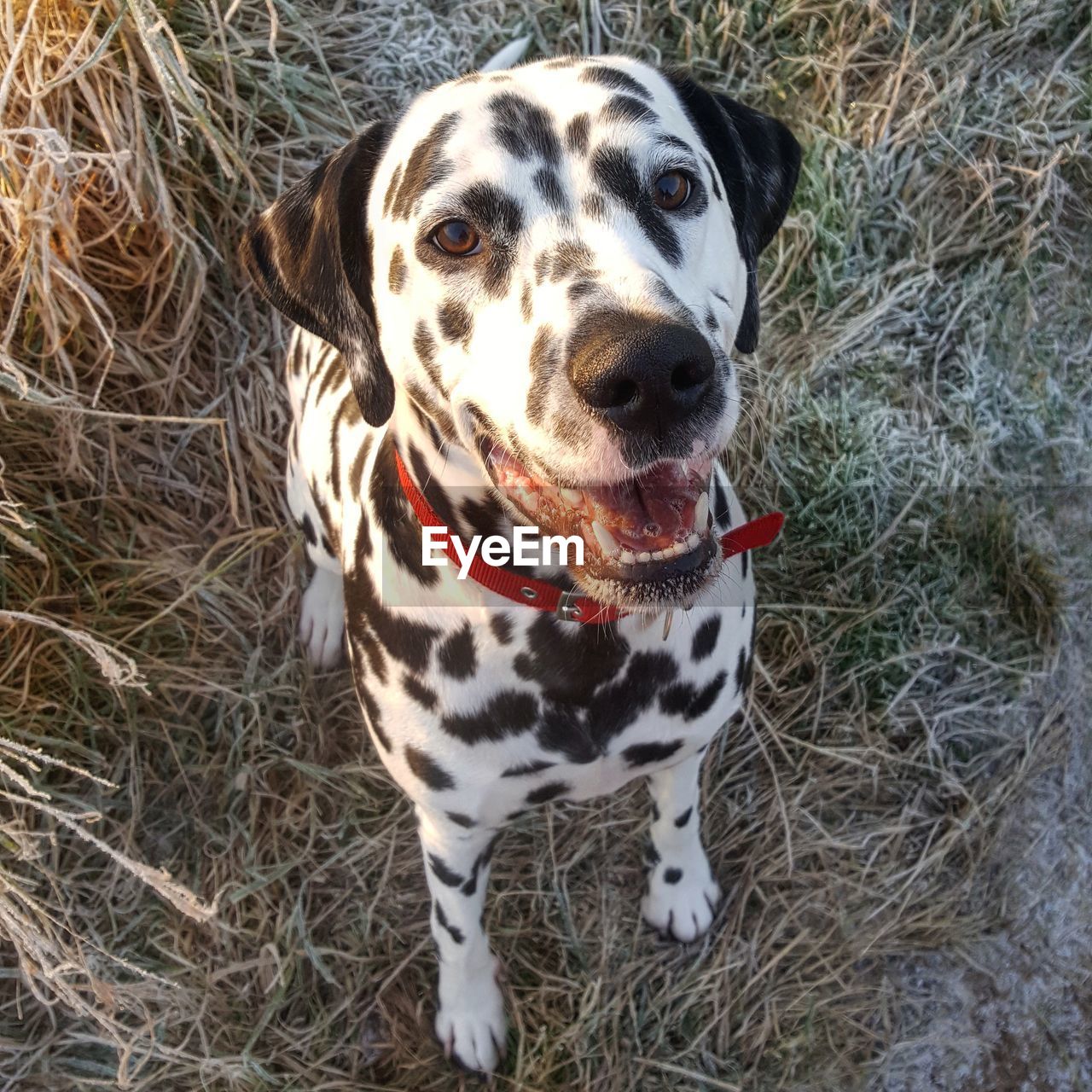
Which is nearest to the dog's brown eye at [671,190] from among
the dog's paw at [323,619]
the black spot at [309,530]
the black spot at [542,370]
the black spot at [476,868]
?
the black spot at [542,370]

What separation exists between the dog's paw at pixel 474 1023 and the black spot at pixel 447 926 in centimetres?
25

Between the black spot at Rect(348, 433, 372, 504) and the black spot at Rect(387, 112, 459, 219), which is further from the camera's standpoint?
the black spot at Rect(348, 433, 372, 504)

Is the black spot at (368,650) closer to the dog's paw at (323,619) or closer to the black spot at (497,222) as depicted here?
the black spot at (497,222)

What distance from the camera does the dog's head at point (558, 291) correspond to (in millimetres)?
1550

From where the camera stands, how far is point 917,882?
3.10m

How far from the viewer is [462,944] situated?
2.67m

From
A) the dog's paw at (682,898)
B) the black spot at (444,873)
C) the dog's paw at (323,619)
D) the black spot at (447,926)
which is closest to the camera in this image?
the black spot at (444,873)

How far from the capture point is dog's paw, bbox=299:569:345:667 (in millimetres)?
3361

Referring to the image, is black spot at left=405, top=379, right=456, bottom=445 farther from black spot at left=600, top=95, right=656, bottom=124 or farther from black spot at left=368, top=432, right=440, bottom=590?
black spot at left=600, top=95, right=656, bottom=124

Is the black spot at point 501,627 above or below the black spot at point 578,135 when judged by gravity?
below

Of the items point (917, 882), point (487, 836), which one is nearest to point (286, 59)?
point (487, 836)

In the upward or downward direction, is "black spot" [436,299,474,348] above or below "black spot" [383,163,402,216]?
below

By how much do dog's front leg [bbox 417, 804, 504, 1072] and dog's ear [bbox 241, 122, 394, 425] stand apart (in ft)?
3.15

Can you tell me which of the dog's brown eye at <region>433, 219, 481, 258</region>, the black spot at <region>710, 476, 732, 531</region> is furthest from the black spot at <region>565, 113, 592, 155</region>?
the black spot at <region>710, 476, 732, 531</region>
